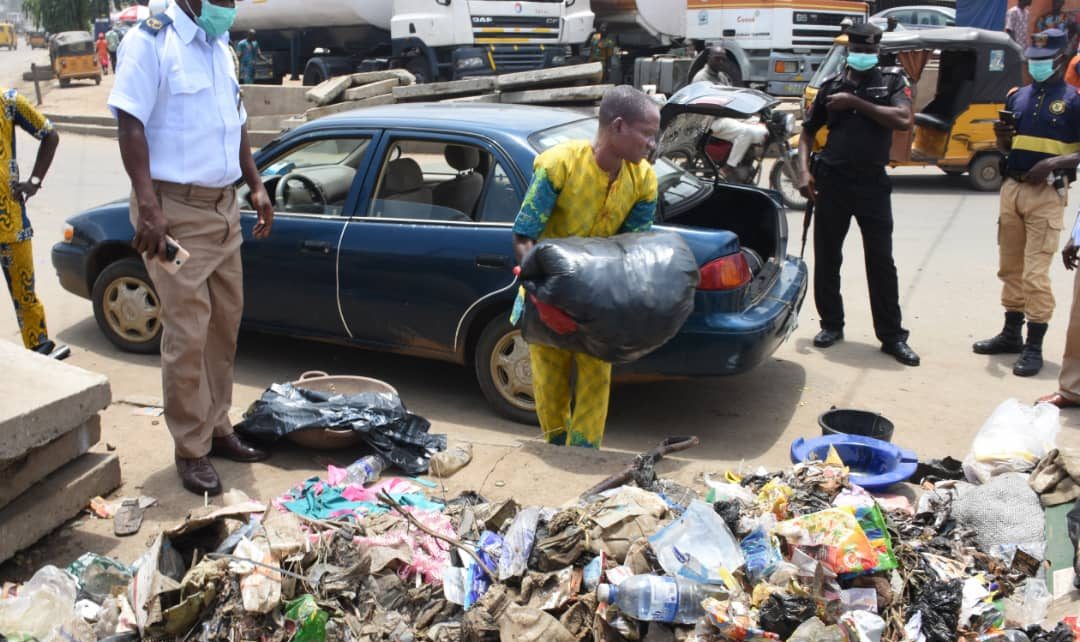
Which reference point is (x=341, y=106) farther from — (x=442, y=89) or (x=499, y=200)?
(x=499, y=200)

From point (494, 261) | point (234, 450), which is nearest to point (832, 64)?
point (494, 261)

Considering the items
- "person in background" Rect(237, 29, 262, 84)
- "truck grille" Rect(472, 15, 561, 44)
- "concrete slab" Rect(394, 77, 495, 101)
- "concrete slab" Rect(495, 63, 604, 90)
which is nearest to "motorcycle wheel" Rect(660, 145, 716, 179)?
"concrete slab" Rect(495, 63, 604, 90)

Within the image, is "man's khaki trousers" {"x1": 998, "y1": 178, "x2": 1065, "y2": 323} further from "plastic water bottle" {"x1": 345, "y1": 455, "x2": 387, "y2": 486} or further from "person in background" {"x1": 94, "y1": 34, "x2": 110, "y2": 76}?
"person in background" {"x1": 94, "y1": 34, "x2": 110, "y2": 76}

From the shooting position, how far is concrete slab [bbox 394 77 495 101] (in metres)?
15.3

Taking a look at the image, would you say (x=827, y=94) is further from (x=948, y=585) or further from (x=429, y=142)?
(x=948, y=585)

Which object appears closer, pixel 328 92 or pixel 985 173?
pixel 985 173

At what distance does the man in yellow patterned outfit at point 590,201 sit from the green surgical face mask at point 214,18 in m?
1.36

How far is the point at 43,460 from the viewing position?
3.67 meters

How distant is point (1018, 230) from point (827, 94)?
1531 mm

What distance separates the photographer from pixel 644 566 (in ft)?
10.1

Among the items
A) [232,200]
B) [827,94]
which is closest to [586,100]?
[827,94]

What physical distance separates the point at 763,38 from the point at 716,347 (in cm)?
1402

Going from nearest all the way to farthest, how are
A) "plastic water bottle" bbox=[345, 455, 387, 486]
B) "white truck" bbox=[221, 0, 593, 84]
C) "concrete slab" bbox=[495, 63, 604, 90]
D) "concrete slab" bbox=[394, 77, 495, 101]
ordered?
"plastic water bottle" bbox=[345, 455, 387, 486], "concrete slab" bbox=[394, 77, 495, 101], "concrete slab" bbox=[495, 63, 604, 90], "white truck" bbox=[221, 0, 593, 84]

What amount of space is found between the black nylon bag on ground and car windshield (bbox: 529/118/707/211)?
161 cm
